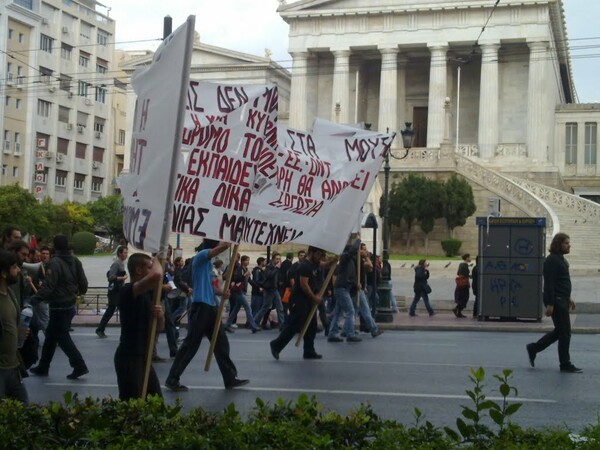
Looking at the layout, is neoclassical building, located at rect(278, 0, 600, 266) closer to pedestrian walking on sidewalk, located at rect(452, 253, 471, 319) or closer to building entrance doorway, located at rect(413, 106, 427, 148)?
building entrance doorway, located at rect(413, 106, 427, 148)

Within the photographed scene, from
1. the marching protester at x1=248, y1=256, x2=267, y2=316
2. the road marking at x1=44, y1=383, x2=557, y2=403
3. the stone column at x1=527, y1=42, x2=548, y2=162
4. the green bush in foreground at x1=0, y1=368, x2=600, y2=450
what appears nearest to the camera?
the green bush in foreground at x1=0, y1=368, x2=600, y2=450

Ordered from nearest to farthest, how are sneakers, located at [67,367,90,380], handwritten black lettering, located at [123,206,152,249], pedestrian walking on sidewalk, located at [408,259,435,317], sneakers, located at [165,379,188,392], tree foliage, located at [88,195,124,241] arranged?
1. handwritten black lettering, located at [123,206,152,249]
2. sneakers, located at [165,379,188,392]
3. sneakers, located at [67,367,90,380]
4. pedestrian walking on sidewalk, located at [408,259,435,317]
5. tree foliage, located at [88,195,124,241]

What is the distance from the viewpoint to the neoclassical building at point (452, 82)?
183ft

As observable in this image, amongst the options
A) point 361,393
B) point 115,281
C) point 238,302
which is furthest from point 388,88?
point 361,393

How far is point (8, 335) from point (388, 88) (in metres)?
53.4

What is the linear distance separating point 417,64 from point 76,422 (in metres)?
59.0

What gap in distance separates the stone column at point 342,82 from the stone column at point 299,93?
1763 millimetres

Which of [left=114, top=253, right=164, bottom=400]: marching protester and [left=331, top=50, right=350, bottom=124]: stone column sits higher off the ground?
[left=331, top=50, right=350, bottom=124]: stone column

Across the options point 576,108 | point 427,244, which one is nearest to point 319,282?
point 427,244

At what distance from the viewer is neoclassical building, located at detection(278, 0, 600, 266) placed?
5591 centimetres

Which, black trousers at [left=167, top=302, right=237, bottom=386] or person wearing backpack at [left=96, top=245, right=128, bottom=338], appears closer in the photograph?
black trousers at [left=167, top=302, right=237, bottom=386]

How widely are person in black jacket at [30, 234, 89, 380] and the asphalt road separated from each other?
1.02 ft

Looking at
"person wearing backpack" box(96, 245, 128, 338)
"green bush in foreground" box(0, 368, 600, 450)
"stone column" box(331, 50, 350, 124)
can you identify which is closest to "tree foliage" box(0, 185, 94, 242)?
"stone column" box(331, 50, 350, 124)

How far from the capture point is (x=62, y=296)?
11406mm
